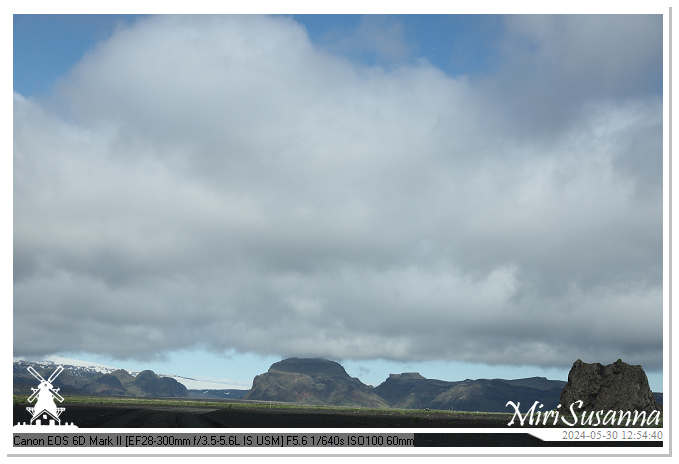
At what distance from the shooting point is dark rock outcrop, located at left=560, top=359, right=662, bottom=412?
348 ft

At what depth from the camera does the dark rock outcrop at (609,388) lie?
106m

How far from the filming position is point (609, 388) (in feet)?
362
